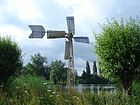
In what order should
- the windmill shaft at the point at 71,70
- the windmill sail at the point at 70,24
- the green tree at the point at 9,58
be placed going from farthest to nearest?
the windmill sail at the point at 70,24 < the windmill shaft at the point at 71,70 < the green tree at the point at 9,58

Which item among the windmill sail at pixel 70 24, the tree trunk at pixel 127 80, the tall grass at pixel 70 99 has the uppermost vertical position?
the windmill sail at pixel 70 24

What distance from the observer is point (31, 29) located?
1121 inches

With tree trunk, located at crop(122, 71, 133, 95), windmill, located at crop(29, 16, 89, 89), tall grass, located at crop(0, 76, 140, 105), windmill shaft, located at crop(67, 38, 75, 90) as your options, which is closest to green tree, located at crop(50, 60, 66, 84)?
windmill shaft, located at crop(67, 38, 75, 90)

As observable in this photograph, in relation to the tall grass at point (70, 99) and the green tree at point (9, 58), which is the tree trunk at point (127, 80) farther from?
the green tree at point (9, 58)

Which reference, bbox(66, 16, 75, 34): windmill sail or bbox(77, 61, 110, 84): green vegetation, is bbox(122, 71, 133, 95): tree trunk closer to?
bbox(77, 61, 110, 84): green vegetation

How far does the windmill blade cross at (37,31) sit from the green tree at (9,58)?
2.79m

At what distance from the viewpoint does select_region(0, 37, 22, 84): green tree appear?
79.7ft

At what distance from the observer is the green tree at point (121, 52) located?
17.9 meters

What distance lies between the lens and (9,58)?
24797 millimetres

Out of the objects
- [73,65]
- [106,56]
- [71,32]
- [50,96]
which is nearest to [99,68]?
[106,56]

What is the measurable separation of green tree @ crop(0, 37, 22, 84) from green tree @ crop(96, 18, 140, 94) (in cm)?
713

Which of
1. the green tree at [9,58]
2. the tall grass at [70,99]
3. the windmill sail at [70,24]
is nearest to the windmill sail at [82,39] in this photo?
the windmill sail at [70,24]

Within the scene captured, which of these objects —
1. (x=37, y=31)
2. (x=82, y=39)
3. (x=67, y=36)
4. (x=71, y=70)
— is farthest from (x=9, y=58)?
(x=82, y=39)

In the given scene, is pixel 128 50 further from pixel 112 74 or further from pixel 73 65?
pixel 73 65
